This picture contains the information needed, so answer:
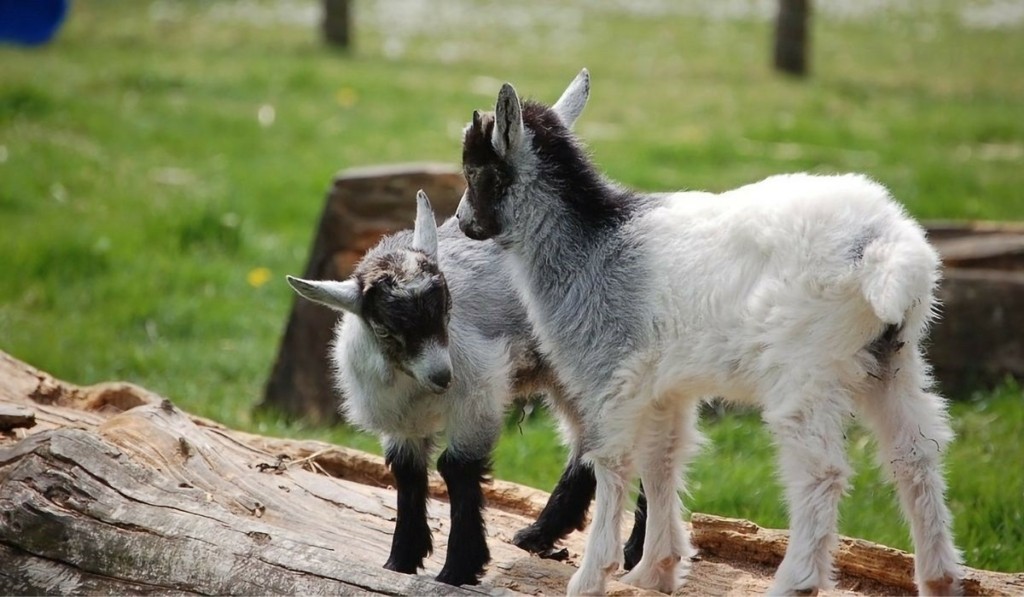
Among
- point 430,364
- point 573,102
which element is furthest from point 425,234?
point 573,102

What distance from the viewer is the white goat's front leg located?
4.66 m

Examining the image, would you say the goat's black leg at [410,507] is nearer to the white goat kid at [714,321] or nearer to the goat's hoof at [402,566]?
the goat's hoof at [402,566]

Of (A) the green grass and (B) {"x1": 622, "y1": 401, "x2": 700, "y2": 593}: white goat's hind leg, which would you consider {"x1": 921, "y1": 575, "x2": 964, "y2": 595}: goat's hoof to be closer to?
(B) {"x1": 622, "y1": 401, "x2": 700, "y2": 593}: white goat's hind leg


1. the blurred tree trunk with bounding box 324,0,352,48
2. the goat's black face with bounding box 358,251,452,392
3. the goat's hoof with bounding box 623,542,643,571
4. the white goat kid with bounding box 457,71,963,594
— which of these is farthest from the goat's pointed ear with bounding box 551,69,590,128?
the blurred tree trunk with bounding box 324,0,352,48

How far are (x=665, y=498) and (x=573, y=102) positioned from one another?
162cm

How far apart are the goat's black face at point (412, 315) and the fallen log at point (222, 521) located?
2.35ft

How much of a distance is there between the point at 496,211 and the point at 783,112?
36.5ft

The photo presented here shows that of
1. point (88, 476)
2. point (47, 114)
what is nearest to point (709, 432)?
point (88, 476)

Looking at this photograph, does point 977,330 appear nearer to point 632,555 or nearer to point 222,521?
point 632,555

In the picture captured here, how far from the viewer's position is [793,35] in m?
17.5

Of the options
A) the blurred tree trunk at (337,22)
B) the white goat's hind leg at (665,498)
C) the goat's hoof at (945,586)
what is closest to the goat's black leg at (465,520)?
the white goat's hind leg at (665,498)

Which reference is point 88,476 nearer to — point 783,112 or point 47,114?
point 47,114

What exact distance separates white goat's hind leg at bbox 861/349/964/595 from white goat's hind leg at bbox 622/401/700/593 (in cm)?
82

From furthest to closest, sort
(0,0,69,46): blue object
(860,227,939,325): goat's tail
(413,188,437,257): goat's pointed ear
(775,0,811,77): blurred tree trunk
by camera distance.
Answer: (0,0,69,46): blue object < (775,0,811,77): blurred tree trunk < (413,188,437,257): goat's pointed ear < (860,227,939,325): goat's tail
